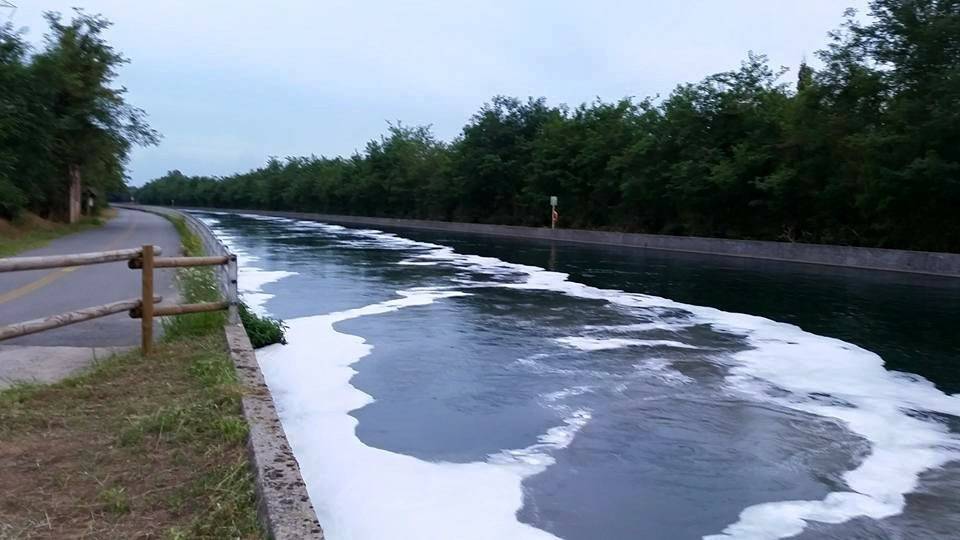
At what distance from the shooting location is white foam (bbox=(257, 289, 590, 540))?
213 inches

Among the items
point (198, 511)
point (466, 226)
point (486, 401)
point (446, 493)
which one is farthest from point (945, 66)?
point (466, 226)

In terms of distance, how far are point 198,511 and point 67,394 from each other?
315 centimetres

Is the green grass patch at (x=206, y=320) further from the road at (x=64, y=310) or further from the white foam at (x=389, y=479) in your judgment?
the white foam at (x=389, y=479)

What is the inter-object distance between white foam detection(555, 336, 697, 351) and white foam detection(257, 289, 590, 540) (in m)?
3.55

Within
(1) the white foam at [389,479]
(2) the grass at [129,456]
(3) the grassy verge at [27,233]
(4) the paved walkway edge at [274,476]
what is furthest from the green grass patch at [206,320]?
(3) the grassy verge at [27,233]

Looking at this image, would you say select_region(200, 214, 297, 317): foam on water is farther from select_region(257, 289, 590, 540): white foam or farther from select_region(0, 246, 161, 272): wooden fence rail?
select_region(257, 289, 590, 540): white foam

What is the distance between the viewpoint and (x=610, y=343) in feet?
39.0

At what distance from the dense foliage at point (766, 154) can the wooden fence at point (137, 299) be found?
2094 cm

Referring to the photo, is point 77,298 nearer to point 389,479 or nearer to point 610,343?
point 610,343

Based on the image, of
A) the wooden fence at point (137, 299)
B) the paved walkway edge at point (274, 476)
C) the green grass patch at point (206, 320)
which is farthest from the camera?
the green grass patch at point (206, 320)

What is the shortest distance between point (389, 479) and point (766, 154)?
30.0 meters

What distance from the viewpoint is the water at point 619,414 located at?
5680 millimetres

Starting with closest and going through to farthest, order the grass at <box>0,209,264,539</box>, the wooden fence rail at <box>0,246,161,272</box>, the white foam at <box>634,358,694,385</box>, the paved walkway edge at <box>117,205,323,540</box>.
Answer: the paved walkway edge at <box>117,205,323,540</box>
the grass at <box>0,209,264,539</box>
the wooden fence rail at <box>0,246,161,272</box>
the white foam at <box>634,358,694,385</box>

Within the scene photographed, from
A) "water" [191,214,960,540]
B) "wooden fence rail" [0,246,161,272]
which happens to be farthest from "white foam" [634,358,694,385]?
"wooden fence rail" [0,246,161,272]
